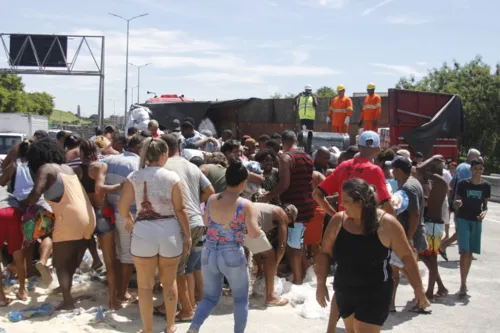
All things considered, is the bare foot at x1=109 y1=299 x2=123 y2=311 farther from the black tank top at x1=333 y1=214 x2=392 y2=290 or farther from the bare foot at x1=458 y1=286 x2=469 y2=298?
the bare foot at x1=458 y1=286 x2=469 y2=298

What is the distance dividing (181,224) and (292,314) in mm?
1971

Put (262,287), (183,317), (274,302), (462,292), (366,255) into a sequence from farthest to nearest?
1. (462,292)
2. (262,287)
3. (274,302)
4. (183,317)
5. (366,255)

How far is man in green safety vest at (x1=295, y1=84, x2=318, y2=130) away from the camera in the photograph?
1330 centimetres

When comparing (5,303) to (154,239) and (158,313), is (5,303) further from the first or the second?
(154,239)

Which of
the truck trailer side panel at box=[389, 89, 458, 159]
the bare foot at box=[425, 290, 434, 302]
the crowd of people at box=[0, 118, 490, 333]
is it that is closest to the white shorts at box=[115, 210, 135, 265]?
the crowd of people at box=[0, 118, 490, 333]

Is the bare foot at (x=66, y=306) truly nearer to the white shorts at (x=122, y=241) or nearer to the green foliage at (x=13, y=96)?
the white shorts at (x=122, y=241)

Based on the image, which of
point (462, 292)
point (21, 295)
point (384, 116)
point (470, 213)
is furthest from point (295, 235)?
point (384, 116)

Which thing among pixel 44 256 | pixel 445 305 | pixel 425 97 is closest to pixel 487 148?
pixel 425 97

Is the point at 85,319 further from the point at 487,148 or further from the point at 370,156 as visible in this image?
the point at 487,148

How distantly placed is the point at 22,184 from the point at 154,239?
244cm

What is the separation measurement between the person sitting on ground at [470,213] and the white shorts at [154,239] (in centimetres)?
407

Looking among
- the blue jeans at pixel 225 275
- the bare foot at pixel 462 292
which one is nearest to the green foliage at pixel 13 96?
the bare foot at pixel 462 292

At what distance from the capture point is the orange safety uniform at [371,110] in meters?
13.2

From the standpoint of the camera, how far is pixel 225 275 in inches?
203
